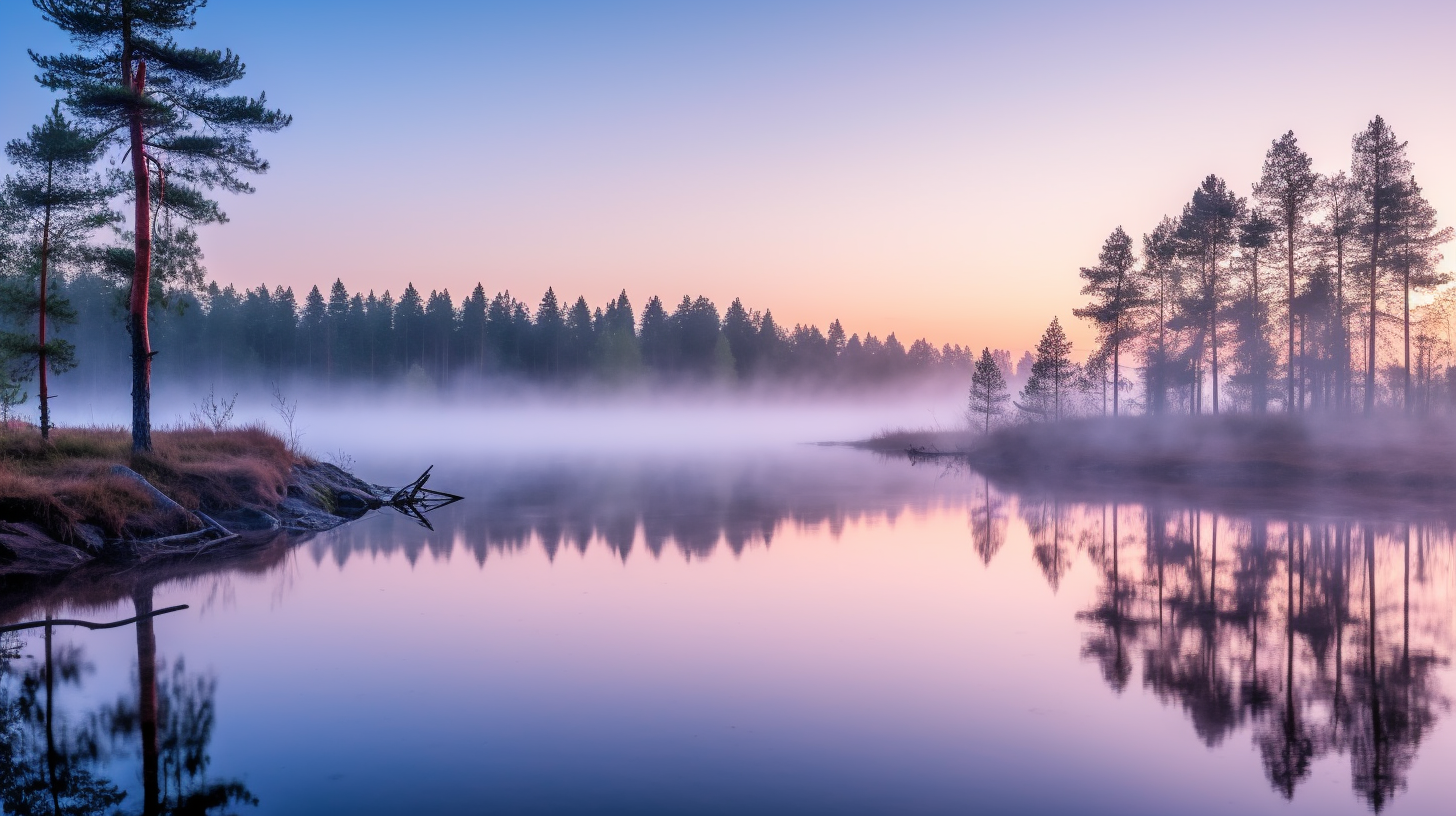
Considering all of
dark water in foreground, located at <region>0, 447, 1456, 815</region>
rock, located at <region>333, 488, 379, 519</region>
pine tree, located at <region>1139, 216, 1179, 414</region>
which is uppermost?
pine tree, located at <region>1139, 216, 1179, 414</region>

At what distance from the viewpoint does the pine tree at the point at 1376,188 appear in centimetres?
4659

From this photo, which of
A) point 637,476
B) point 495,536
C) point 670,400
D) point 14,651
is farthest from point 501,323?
point 14,651

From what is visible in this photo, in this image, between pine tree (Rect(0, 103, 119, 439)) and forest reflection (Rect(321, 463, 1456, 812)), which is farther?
pine tree (Rect(0, 103, 119, 439))

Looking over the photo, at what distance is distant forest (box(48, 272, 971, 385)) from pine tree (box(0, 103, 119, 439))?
85034mm

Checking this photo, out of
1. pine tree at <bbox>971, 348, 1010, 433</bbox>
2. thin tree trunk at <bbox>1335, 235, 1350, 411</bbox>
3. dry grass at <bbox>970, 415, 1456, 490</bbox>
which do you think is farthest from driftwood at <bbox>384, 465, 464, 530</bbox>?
thin tree trunk at <bbox>1335, 235, 1350, 411</bbox>

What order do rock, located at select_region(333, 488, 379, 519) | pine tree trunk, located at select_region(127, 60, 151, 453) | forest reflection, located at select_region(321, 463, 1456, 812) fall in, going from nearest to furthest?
forest reflection, located at select_region(321, 463, 1456, 812) < pine tree trunk, located at select_region(127, 60, 151, 453) < rock, located at select_region(333, 488, 379, 519)

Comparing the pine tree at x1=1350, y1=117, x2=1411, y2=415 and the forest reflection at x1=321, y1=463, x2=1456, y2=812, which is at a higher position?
the pine tree at x1=1350, y1=117, x2=1411, y2=415

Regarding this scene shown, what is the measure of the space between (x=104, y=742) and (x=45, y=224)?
2734 centimetres

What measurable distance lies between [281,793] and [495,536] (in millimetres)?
17373

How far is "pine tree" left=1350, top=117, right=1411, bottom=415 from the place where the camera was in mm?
46594

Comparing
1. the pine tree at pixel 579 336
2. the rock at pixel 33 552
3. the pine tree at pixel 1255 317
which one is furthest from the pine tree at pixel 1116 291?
the pine tree at pixel 579 336

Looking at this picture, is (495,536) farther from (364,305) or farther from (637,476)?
(364,305)

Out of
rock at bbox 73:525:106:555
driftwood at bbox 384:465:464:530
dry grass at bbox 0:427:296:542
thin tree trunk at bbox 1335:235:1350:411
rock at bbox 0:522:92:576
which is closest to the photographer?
rock at bbox 0:522:92:576

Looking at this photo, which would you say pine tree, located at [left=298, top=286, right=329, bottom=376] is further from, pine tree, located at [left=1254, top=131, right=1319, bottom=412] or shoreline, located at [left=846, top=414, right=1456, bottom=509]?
pine tree, located at [left=1254, top=131, right=1319, bottom=412]
